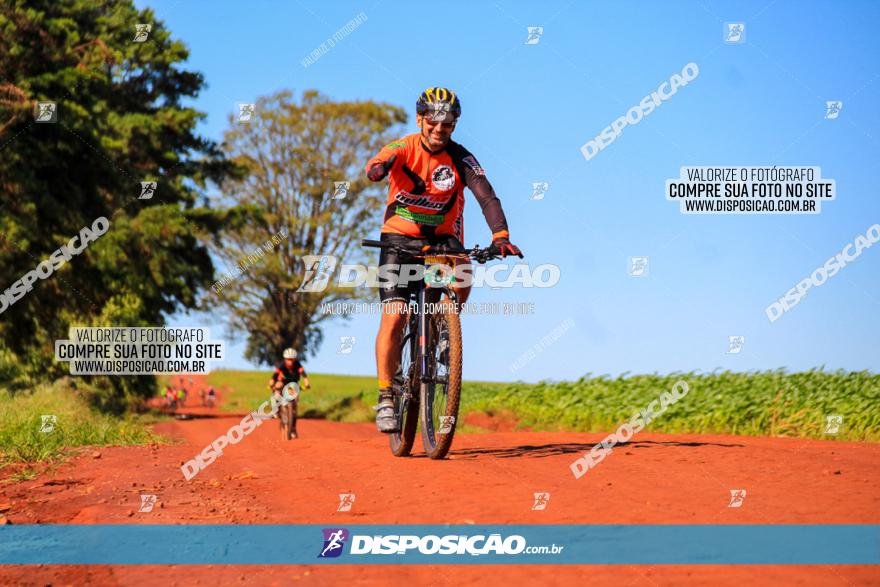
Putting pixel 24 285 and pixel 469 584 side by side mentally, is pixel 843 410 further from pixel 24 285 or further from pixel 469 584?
pixel 24 285

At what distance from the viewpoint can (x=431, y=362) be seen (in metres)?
8.16

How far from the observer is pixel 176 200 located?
2997cm

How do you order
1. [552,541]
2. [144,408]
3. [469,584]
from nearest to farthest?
[469,584] → [552,541] → [144,408]

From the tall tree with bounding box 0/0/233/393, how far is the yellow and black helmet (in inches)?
542

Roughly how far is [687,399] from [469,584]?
14359mm

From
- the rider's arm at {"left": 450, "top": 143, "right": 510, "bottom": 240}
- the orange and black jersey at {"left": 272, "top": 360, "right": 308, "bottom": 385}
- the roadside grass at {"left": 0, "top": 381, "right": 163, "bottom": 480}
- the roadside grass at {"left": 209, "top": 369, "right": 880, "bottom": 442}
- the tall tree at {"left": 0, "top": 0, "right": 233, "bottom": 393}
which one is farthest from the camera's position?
the tall tree at {"left": 0, "top": 0, "right": 233, "bottom": 393}

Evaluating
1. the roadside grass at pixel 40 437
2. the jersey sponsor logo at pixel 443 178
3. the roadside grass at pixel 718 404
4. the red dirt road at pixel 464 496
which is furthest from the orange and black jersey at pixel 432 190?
the roadside grass at pixel 718 404

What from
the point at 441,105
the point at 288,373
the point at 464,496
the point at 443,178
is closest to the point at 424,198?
the point at 443,178

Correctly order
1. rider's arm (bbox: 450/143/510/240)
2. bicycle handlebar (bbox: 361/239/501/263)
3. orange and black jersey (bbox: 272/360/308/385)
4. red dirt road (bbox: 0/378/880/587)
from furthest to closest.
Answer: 1. orange and black jersey (bbox: 272/360/308/385)
2. rider's arm (bbox: 450/143/510/240)
3. bicycle handlebar (bbox: 361/239/501/263)
4. red dirt road (bbox: 0/378/880/587)

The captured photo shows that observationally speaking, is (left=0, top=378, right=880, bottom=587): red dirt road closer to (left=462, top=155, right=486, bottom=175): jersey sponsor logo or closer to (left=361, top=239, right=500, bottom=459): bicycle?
(left=361, top=239, right=500, bottom=459): bicycle

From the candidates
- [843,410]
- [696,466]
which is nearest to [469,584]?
[696,466]

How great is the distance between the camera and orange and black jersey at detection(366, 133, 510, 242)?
8172 millimetres

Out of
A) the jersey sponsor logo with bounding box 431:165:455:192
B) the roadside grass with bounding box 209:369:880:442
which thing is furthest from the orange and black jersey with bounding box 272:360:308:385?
the jersey sponsor logo with bounding box 431:165:455:192

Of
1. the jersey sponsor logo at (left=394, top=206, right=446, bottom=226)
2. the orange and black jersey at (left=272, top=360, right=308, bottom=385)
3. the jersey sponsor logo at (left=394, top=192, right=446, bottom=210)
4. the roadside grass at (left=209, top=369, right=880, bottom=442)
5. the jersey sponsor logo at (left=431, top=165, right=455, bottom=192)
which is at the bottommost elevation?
the roadside grass at (left=209, top=369, right=880, bottom=442)
